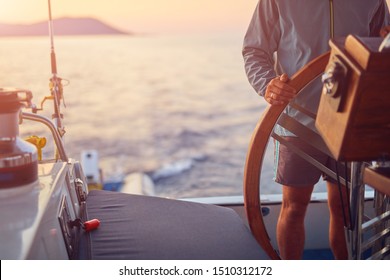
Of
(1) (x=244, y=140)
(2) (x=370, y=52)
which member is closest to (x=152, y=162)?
(1) (x=244, y=140)

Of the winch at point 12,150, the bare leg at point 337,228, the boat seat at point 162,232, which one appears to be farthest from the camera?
the bare leg at point 337,228

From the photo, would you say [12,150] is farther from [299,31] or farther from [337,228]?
[337,228]

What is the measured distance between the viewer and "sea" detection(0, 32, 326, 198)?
10.6 metres

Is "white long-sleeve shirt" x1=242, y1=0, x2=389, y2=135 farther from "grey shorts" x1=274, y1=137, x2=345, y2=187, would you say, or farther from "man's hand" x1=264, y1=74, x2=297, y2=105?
"man's hand" x1=264, y1=74, x2=297, y2=105

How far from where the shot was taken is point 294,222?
1.41m

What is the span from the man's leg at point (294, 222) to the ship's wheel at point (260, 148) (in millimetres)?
227

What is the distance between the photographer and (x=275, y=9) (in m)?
1.34

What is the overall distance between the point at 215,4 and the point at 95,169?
16.7 feet

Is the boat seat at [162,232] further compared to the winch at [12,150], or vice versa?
the boat seat at [162,232]

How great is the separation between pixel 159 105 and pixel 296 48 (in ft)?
43.3

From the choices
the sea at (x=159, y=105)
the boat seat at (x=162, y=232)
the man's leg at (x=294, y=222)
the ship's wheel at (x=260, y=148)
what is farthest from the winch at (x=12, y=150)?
the sea at (x=159, y=105)

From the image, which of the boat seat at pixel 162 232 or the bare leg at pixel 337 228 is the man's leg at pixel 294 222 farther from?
the boat seat at pixel 162 232

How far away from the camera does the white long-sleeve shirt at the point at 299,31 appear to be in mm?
1320
